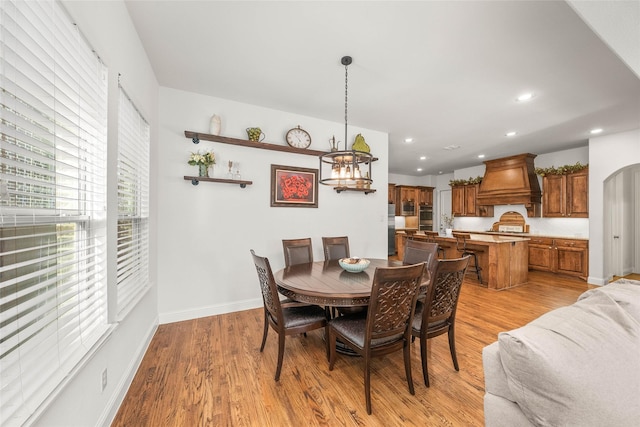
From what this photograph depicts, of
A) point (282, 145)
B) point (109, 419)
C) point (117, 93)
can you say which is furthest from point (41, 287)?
point (282, 145)

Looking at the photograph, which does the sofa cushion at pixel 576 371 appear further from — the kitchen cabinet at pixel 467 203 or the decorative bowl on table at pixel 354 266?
the kitchen cabinet at pixel 467 203

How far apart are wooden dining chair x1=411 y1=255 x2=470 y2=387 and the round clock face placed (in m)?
2.63

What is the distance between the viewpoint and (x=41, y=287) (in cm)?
109

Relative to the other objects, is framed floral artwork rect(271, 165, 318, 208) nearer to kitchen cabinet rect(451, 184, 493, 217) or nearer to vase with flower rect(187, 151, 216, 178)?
vase with flower rect(187, 151, 216, 178)

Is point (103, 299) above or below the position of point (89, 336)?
above

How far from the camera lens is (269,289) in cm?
210

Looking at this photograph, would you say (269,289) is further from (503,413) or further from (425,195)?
(425,195)

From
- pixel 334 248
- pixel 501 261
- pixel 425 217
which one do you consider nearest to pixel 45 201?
pixel 334 248

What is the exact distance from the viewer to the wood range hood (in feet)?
19.9

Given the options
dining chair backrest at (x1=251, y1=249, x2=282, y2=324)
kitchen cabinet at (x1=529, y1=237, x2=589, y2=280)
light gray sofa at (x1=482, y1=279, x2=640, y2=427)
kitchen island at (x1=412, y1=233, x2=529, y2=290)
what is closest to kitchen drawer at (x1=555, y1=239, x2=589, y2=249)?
kitchen cabinet at (x1=529, y1=237, x2=589, y2=280)

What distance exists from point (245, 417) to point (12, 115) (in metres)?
1.93

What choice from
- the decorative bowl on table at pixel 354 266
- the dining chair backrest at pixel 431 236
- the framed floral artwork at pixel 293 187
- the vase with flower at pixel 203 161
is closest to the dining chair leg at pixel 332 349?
the decorative bowl on table at pixel 354 266

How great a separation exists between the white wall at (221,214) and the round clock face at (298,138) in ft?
0.37

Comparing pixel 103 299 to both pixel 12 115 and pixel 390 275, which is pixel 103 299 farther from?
pixel 390 275
